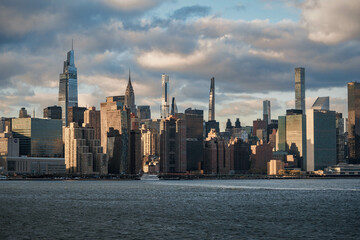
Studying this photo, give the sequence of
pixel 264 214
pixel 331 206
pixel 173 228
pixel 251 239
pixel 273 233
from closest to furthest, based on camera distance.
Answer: pixel 251 239
pixel 273 233
pixel 173 228
pixel 264 214
pixel 331 206

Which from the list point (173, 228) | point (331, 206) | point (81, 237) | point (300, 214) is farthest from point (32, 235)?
point (331, 206)

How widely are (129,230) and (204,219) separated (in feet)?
72.0

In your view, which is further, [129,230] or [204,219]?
[204,219]

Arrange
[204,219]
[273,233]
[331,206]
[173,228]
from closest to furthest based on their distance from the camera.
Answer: [273,233] < [173,228] < [204,219] < [331,206]

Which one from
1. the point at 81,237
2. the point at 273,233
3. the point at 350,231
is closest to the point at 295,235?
the point at 273,233

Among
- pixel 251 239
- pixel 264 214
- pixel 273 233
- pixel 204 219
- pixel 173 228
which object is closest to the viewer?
pixel 251 239

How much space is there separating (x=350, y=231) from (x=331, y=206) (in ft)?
186

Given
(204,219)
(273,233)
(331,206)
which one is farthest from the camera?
(331,206)

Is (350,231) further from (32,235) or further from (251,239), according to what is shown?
(32,235)

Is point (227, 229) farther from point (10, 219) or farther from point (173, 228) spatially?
point (10, 219)

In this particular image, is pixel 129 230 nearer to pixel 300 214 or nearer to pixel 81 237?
pixel 81 237

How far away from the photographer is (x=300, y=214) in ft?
452

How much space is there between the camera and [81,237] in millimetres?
98188

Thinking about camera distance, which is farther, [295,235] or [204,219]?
[204,219]
